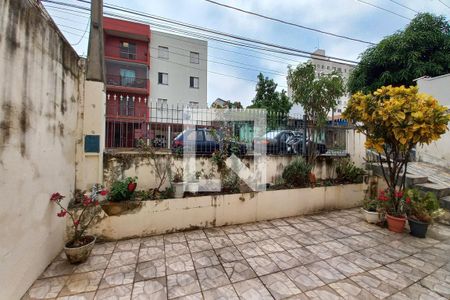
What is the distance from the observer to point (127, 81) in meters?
15.7

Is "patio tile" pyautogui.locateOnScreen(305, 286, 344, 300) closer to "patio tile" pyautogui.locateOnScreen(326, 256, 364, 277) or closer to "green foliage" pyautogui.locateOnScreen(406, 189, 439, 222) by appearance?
"patio tile" pyautogui.locateOnScreen(326, 256, 364, 277)

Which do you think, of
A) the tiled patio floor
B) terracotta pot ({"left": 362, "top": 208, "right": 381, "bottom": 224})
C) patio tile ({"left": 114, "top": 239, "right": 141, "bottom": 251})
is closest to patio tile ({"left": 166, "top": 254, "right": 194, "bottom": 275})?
the tiled patio floor

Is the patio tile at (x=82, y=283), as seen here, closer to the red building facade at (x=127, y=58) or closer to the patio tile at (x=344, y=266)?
the patio tile at (x=344, y=266)

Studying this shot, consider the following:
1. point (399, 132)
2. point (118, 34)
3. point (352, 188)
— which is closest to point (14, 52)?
point (399, 132)

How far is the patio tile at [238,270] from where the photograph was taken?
244 cm

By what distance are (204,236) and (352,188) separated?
12.9 ft

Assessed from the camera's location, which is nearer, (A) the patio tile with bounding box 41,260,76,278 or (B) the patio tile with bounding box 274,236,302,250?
(A) the patio tile with bounding box 41,260,76,278

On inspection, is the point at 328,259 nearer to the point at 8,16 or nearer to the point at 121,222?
the point at 121,222

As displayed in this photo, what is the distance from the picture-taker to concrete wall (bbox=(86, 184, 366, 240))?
3.32 meters

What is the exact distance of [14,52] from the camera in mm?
1914

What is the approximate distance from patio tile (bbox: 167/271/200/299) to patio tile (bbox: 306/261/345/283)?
1.48 metres

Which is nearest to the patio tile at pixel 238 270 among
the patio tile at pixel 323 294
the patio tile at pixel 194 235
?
the patio tile at pixel 323 294

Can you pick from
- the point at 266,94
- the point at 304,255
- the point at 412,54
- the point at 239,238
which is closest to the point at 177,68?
the point at 266,94

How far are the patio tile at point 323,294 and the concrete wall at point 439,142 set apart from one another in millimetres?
6845
